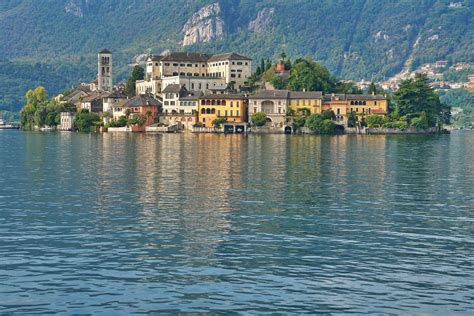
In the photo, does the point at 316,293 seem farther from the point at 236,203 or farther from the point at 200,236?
the point at 236,203

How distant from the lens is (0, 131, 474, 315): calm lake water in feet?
78.8

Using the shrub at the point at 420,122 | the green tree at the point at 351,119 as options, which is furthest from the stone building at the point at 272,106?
the shrub at the point at 420,122

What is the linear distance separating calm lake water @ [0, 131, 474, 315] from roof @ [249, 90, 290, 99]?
4047 inches

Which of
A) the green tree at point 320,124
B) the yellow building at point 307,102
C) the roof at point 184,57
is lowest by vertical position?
the green tree at point 320,124

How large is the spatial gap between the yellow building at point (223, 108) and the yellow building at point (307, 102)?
9631 mm

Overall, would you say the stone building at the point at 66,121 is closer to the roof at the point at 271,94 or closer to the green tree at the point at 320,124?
the roof at the point at 271,94

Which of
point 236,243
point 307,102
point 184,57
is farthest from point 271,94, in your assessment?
point 236,243

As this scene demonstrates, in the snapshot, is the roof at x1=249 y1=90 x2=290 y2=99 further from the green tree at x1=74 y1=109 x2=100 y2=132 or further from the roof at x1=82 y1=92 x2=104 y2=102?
the roof at x1=82 y1=92 x2=104 y2=102

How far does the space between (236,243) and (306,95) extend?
133 metres

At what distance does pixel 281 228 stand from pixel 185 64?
15736 centimetres

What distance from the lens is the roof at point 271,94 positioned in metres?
161

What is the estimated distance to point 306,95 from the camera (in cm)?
16250

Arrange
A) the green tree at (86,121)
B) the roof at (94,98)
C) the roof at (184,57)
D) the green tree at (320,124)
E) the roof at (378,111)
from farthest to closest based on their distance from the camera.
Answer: the roof at (94,98) < the roof at (184,57) < the green tree at (86,121) < the roof at (378,111) < the green tree at (320,124)

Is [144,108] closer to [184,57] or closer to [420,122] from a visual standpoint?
[184,57]
